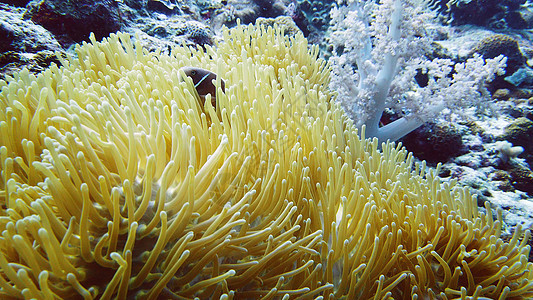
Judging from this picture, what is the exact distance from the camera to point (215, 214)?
3.84 feet

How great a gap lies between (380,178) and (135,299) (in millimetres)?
1288

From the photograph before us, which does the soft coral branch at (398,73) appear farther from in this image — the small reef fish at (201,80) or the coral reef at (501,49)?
the coral reef at (501,49)

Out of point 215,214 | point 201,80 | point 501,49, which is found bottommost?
point 215,214

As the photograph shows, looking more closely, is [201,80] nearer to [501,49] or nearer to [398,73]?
[398,73]

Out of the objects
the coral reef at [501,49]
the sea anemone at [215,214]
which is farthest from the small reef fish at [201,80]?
the coral reef at [501,49]

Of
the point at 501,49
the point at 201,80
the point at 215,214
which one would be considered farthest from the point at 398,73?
the point at 501,49

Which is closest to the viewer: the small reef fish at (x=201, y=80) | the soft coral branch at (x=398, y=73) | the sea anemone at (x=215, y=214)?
the sea anemone at (x=215, y=214)

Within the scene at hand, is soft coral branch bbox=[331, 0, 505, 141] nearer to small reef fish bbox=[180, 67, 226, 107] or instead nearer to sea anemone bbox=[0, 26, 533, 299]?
sea anemone bbox=[0, 26, 533, 299]

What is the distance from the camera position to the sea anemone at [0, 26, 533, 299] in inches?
35.1

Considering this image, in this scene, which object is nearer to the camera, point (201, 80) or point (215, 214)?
point (215, 214)

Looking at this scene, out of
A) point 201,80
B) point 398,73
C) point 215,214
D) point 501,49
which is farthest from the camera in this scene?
point 501,49

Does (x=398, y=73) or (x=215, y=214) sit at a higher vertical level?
(x=398, y=73)

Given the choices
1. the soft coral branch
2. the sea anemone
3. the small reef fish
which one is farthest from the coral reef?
the small reef fish

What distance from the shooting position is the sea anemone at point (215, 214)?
89 cm
